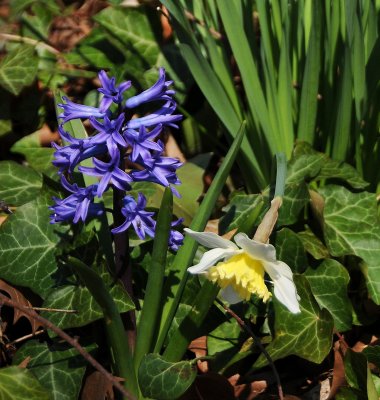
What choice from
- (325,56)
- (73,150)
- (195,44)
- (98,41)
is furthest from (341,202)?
(98,41)

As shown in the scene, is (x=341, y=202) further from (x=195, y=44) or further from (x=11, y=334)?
(x=11, y=334)

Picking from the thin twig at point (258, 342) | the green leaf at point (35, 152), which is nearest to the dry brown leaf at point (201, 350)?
the thin twig at point (258, 342)

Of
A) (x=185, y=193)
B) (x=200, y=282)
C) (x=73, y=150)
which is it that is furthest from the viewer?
(x=185, y=193)

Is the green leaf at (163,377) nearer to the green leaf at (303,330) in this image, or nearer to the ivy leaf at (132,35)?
the green leaf at (303,330)

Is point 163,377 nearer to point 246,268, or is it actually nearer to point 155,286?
point 155,286

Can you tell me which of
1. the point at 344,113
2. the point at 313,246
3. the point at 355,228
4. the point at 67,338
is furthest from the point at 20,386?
the point at 344,113

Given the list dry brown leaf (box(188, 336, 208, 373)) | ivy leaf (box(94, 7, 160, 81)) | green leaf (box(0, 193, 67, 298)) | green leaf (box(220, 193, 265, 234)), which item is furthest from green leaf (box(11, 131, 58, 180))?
dry brown leaf (box(188, 336, 208, 373))

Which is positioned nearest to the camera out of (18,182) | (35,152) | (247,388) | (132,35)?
(247,388)
